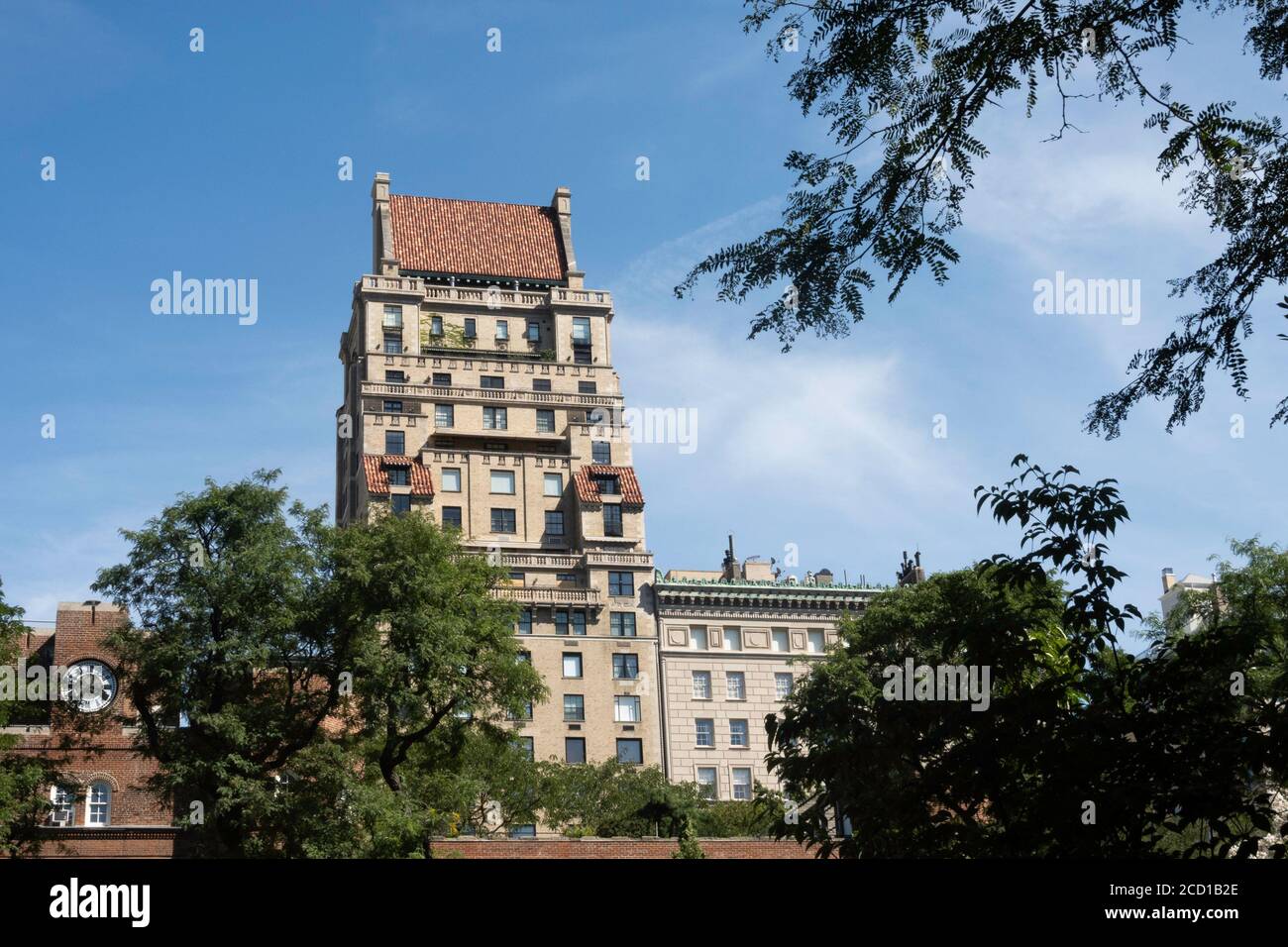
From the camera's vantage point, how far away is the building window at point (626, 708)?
91312 millimetres

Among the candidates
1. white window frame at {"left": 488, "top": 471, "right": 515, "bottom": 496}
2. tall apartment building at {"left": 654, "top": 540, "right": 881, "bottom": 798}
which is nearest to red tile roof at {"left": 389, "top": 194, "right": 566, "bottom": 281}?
white window frame at {"left": 488, "top": 471, "right": 515, "bottom": 496}

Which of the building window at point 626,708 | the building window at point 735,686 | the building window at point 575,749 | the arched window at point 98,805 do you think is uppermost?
the building window at point 735,686

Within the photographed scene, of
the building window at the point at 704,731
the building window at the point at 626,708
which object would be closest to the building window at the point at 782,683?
the building window at the point at 704,731

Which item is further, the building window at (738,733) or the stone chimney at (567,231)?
the stone chimney at (567,231)

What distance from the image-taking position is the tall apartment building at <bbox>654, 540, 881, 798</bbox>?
91500 millimetres

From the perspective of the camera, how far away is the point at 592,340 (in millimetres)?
108562

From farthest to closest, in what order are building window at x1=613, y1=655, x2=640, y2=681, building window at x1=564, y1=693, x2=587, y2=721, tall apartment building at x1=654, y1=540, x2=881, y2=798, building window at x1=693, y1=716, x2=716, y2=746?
1. building window at x1=613, y1=655, x2=640, y2=681
2. building window at x1=693, y1=716, x2=716, y2=746
3. tall apartment building at x1=654, y1=540, x2=881, y2=798
4. building window at x1=564, y1=693, x2=587, y2=721

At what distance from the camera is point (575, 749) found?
8975cm

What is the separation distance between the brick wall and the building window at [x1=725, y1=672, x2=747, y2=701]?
3750 cm

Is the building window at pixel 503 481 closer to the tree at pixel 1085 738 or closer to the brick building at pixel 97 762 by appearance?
the brick building at pixel 97 762

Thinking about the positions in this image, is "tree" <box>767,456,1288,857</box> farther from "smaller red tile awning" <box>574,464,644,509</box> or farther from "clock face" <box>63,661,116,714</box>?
"smaller red tile awning" <box>574,464,644,509</box>

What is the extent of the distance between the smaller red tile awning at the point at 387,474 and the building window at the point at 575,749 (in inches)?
727

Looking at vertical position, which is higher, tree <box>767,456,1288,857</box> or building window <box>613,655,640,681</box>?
building window <box>613,655,640,681</box>
